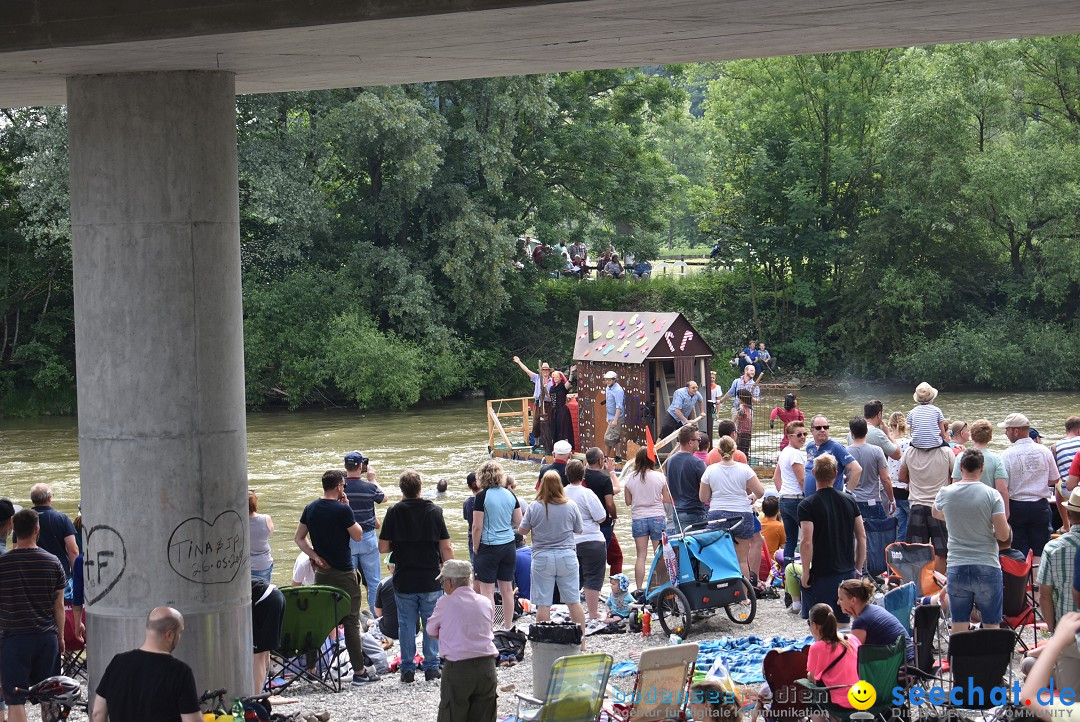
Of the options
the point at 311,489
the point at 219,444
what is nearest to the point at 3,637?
the point at 219,444

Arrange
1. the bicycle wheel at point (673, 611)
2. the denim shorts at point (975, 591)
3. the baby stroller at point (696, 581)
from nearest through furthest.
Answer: the denim shorts at point (975, 591) < the bicycle wheel at point (673, 611) < the baby stroller at point (696, 581)

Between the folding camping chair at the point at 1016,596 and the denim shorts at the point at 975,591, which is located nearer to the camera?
the denim shorts at the point at 975,591

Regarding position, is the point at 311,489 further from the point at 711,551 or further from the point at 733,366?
the point at 733,366

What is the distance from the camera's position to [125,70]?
27.2 feet

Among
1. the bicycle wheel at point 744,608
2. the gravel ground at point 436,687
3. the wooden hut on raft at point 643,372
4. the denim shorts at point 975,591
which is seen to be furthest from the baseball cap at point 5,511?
the wooden hut on raft at point 643,372

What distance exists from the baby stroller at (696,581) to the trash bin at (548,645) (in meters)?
1.94

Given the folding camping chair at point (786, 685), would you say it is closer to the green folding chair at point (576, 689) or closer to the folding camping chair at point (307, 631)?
the green folding chair at point (576, 689)

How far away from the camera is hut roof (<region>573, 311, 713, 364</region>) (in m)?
23.6

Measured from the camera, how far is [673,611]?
A: 11047mm

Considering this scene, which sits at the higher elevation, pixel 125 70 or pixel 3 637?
pixel 125 70

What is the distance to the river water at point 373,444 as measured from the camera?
2248 cm

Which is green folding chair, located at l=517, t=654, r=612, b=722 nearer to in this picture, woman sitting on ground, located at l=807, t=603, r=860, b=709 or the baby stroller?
woman sitting on ground, located at l=807, t=603, r=860, b=709

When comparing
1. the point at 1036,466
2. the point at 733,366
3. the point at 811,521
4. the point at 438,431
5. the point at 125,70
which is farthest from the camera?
the point at 733,366

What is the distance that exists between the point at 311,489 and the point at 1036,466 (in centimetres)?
1580
